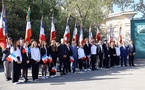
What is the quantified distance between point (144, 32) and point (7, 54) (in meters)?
15.9

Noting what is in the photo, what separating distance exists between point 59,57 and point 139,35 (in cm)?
1265

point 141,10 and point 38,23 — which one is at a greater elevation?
point 141,10

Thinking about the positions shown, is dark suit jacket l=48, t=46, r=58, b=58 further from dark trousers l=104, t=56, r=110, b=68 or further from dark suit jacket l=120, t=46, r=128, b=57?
dark suit jacket l=120, t=46, r=128, b=57

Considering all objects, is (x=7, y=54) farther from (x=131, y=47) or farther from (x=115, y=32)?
(x=115, y=32)

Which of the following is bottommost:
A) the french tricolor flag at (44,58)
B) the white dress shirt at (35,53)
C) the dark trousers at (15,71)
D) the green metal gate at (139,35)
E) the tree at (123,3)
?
the dark trousers at (15,71)

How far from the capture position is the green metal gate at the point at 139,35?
82.7 feet

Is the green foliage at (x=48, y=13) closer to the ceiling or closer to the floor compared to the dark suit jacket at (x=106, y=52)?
closer to the ceiling

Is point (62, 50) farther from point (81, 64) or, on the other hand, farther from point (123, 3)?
point (123, 3)

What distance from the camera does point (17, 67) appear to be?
12.0 m

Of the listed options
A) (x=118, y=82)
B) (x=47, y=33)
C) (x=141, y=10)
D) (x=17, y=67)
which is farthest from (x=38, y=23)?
(x=141, y=10)

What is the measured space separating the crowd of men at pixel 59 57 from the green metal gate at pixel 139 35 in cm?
456

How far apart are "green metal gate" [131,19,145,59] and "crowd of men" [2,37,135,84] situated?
456cm

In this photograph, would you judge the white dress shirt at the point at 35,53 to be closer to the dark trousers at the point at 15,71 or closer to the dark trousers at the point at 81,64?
the dark trousers at the point at 15,71

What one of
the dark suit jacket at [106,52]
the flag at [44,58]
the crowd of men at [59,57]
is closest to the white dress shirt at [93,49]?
the crowd of men at [59,57]
